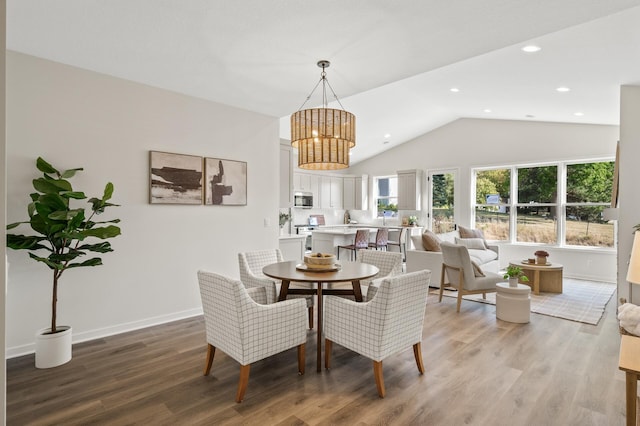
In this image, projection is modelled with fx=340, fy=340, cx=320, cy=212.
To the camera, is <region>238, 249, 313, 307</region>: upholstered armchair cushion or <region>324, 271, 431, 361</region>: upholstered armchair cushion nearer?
<region>324, 271, 431, 361</region>: upholstered armchair cushion

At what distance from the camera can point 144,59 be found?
9.96 ft

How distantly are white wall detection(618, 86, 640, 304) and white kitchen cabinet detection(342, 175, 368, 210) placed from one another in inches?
244

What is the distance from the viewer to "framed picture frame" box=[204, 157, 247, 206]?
13.4 feet

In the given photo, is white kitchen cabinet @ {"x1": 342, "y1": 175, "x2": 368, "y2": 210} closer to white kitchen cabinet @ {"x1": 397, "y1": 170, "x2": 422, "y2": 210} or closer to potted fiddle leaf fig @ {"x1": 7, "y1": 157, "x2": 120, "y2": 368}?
white kitchen cabinet @ {"x1": 397, "y1": 170, "x2": 422, "y2": 210}

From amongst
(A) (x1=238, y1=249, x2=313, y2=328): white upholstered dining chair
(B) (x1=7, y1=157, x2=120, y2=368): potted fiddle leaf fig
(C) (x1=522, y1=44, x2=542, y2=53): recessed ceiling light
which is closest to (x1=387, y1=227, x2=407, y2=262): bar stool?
(A) (x1=238, y1=249, x2=313, y2=328): white upholstered dining chair

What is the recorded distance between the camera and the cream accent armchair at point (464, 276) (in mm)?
4156

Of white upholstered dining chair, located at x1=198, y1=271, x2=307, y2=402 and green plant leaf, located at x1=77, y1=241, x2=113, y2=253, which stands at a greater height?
green plant leaf, located at x1=77, y1=241, x2=113, y2=253

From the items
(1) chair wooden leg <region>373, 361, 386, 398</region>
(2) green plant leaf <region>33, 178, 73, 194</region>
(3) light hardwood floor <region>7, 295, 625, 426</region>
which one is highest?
(2) green plant leaf <region>33, 178, 73, 194</region>

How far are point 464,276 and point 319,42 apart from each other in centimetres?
317

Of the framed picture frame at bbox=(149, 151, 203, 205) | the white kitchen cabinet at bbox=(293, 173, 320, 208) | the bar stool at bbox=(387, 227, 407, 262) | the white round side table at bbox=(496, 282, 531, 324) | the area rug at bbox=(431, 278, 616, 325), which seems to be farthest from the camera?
the white kitchen cabinet at bbox=(293, 173, 320, 208)

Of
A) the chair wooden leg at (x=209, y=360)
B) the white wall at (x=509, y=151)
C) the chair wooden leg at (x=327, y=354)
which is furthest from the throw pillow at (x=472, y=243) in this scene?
the chair wooden leg at (x=209, y=360)

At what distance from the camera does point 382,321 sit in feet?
7.38

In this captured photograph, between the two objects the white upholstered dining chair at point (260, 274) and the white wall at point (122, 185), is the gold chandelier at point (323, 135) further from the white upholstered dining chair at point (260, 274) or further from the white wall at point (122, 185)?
the white wall at point (122, 185)

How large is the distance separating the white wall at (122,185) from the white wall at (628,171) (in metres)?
4.31
